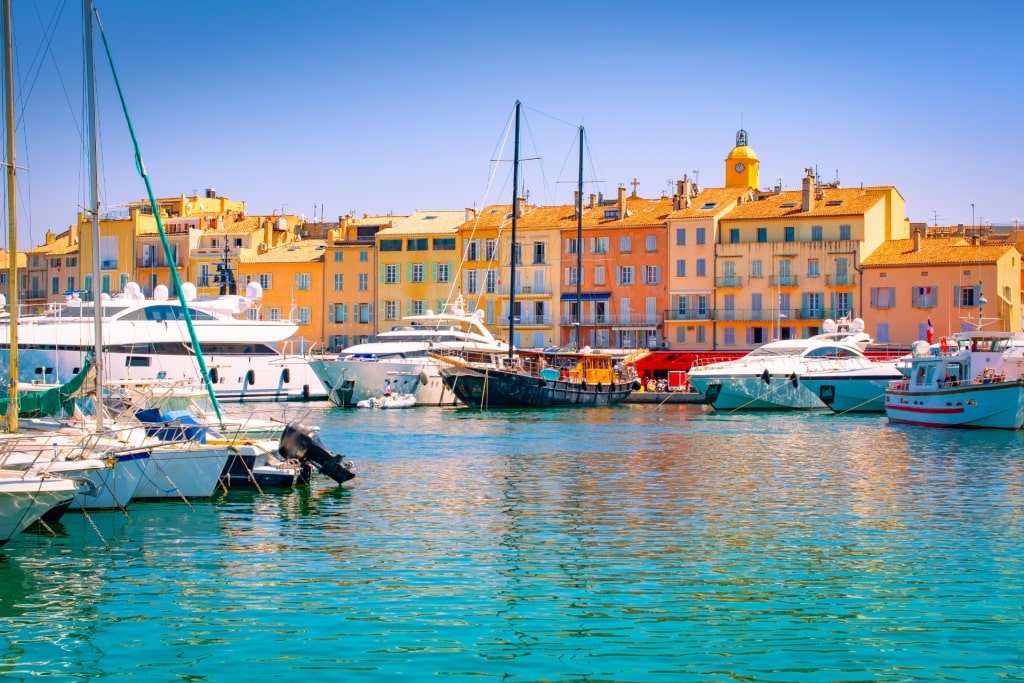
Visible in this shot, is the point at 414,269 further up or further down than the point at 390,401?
further up

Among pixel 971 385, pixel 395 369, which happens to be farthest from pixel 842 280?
pixel 971 385

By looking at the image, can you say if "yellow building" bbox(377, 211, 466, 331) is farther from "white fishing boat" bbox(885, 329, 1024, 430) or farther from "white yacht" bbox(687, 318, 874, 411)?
"white fishing boat" bbox(885, 329, 1024, 430)

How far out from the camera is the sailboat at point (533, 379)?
61844 mm

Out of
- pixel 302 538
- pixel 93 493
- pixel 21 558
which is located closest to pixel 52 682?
pixel 21 558

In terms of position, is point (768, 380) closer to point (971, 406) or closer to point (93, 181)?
point (971, 406)

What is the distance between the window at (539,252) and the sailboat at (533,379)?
61.7 feet

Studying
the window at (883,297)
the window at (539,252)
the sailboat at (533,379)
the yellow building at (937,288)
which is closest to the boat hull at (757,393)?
the sailboat at (533,379)

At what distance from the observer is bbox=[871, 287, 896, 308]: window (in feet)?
255

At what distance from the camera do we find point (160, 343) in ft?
205

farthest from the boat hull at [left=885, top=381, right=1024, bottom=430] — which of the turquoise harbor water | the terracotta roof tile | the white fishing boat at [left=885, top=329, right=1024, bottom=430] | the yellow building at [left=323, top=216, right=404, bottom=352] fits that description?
the yellow building at [left=323, top=216, right=404, bottom=352]

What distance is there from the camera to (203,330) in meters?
65.3

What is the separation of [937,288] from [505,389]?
28902 millimetres

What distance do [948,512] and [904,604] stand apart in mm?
9045

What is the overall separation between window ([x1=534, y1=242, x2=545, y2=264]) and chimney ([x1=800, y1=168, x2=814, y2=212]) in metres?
16.9
